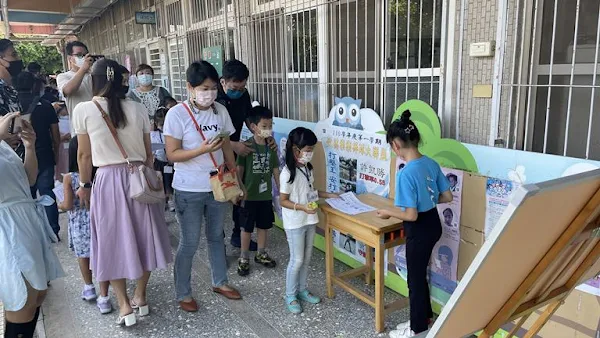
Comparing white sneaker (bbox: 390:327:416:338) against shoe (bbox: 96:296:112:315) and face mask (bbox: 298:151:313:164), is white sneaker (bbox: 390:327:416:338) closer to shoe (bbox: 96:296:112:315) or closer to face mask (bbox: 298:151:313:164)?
face mask (bbox: 298:151:313:164)

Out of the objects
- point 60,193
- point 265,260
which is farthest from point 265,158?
point 60,193

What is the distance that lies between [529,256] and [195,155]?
1935 millimetres

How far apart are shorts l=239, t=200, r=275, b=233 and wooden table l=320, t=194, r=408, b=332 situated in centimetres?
77

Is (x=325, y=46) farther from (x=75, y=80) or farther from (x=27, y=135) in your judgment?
(x=27, y=135)

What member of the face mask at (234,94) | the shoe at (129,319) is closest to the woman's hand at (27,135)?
the shoe at (129,319)

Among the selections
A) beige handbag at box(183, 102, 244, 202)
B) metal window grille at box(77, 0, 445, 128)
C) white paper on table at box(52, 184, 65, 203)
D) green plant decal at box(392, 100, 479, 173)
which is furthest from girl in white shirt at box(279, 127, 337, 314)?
white paper on table at box(52, 184, 65, 203)

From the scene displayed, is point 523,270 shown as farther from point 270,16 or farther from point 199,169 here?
point 270,16

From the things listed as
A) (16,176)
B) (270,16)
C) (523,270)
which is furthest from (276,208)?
(523,270)

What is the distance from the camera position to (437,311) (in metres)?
2.75

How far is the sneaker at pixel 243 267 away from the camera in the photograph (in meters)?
3.46

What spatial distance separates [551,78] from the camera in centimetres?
219

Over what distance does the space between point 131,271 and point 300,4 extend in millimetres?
2673

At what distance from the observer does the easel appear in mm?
1113

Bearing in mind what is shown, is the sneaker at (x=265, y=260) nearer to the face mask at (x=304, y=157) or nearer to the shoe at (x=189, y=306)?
the shoe at (x=189, y=306)
